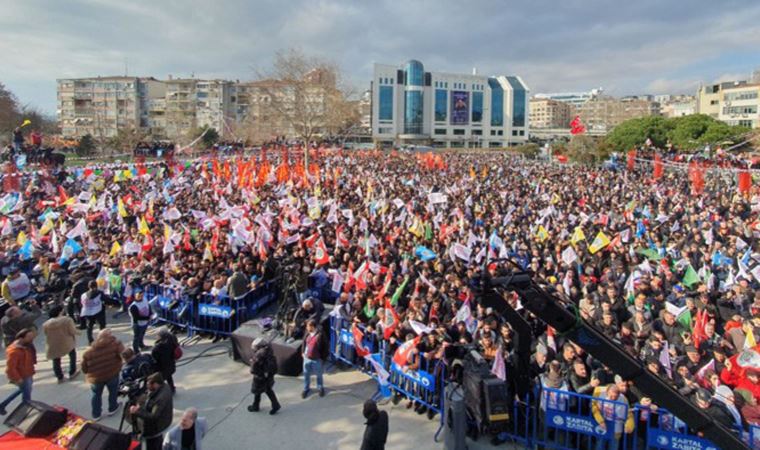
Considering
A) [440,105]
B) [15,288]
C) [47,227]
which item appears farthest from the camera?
[440,105]

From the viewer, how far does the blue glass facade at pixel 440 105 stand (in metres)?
109

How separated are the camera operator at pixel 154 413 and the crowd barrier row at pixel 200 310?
3.70 meters

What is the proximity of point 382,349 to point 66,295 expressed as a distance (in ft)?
25.0

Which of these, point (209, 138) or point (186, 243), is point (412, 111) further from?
point (186, 243)

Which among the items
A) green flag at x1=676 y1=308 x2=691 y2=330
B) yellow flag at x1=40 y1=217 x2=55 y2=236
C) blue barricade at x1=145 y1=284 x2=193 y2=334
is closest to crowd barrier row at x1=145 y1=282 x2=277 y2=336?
blue barricade at x1=145 y1=284 x2=193 y2=334

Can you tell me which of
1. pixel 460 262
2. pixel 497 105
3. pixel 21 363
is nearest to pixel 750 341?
pixel 460 262

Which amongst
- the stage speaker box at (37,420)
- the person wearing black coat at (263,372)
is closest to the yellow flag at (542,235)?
the person wearing black coat at (263,372)

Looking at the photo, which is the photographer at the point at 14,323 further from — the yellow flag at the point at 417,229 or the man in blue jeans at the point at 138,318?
the yellow flag at the point at 417,229

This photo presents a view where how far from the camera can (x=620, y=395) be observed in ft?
18.0

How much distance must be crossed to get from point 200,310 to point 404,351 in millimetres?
4735

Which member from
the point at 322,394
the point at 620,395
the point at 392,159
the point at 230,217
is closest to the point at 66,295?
the point at 230,217

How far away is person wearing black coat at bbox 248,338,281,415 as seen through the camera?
21.6 ft

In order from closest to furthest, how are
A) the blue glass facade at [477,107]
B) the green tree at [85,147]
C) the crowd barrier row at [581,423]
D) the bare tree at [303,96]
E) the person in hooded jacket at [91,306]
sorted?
the crowd barrier row at [581,423] < the person in hooded jacket at [91,306] < the bare tree at [303,96] < the green tree at [85,147] < the blue glass facade at [477,107]

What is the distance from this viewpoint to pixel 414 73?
103688 mm
